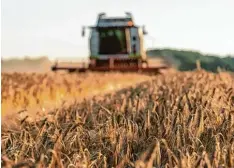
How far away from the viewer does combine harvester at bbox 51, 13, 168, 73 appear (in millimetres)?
30172

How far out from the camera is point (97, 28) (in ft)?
98.5

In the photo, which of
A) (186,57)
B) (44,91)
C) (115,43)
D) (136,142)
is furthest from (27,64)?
(136,142)

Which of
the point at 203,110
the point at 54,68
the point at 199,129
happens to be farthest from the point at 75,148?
the point at 54,68

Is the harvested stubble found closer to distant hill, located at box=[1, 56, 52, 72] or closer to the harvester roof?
the harvester roof

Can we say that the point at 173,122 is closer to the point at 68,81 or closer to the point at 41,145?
the point at 41,145

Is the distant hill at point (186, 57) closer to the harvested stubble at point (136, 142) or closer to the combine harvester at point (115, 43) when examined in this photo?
the combine harvester at point (115, 43)

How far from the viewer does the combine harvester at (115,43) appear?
99.0ft

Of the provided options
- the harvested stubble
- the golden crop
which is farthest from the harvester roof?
the harvested stubble

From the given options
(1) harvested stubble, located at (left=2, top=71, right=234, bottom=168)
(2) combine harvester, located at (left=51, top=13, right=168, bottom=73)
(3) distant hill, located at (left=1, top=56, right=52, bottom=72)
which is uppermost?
(1) harvested stubble, located at (left=2, top=71, right=234, bottom=168)

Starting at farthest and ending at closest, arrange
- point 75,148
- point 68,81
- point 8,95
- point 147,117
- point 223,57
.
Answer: point 223,57 < point 68,81 < point 8,95 < point 147,117 < point 75,148

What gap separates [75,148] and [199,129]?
1.01m

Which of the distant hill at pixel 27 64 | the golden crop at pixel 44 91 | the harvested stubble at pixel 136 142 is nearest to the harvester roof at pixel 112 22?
the golden crop at pixel 44 91

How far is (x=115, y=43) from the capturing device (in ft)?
101

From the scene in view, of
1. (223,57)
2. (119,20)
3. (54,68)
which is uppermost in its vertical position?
(119,20)
